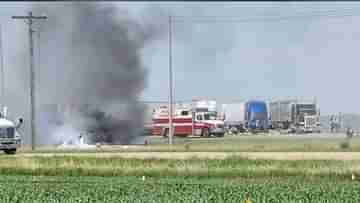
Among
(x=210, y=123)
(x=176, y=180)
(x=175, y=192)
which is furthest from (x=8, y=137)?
(x=210, y=123)

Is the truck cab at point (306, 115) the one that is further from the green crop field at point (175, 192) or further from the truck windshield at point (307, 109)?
the green crop field at point (175, 192)

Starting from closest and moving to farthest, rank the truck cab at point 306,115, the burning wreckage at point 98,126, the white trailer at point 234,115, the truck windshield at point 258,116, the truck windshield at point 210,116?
the burning wreckage at point 98,126
the truck windshield at point 210,116
the truck cab at point 306,115
the truck windshield at point 258,116
the white trailer at point 234,115

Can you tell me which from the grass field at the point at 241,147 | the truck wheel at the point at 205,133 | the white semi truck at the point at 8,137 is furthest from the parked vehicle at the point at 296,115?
the white semi truck at the point at 8,137

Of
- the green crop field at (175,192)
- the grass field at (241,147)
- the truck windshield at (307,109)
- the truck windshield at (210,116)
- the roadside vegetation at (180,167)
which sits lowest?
the grass field at (241,147)

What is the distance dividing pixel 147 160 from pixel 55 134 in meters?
37.8

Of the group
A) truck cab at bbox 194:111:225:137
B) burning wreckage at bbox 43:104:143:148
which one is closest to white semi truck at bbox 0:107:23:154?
burning wreckage at bbox 43:104:143:148

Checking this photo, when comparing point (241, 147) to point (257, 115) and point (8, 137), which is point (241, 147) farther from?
point (257, 115)

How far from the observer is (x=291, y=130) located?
311ft

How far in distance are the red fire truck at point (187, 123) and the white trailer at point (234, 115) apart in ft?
32.2

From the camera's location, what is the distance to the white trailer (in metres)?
98.0

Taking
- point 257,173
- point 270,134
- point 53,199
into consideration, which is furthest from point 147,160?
point 270,134

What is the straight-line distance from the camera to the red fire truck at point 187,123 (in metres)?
84.8

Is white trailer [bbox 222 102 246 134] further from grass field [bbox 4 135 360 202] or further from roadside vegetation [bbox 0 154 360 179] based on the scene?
A: roadside vegetation [bbox 0 154 360 179]

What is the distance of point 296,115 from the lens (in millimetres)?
95375
